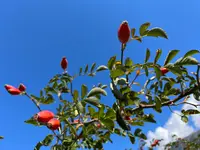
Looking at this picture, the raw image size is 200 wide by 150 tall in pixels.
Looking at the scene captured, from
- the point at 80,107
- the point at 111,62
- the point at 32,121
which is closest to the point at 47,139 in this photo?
the point at 32,121

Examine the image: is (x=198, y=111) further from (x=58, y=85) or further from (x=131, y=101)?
(x=58, y=85)

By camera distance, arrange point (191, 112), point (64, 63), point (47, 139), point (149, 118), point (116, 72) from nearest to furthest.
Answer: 1. point (116, 72)
2. point (149, 118)
3. point (191, 112)
4. point (47, 139)
5. point (64, 63)

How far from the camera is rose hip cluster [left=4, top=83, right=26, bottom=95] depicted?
1593 mm

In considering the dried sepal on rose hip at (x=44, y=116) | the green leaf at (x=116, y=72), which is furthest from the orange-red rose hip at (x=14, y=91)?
the green leaf at (x=116, y=72)

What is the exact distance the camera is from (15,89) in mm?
1610

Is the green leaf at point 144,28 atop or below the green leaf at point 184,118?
atop

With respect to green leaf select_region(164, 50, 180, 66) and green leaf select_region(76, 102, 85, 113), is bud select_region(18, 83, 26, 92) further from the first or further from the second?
green leaf select_region(164, 50, 180, 66)

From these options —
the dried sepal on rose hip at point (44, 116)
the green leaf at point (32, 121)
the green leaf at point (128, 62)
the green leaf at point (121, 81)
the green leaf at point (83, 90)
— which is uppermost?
the green leaf at point (32, 121)

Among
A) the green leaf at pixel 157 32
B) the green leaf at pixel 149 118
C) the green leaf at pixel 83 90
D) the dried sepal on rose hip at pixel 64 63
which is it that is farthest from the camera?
the dried sepal on rose hip at pixel 64 63

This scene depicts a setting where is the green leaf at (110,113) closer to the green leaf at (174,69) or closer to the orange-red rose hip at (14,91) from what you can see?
the green leaf at (174,69)

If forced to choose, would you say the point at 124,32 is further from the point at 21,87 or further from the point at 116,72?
the point at 21,87

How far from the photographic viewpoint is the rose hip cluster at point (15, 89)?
1593mm

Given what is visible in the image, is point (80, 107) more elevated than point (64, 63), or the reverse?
point (64, 63)

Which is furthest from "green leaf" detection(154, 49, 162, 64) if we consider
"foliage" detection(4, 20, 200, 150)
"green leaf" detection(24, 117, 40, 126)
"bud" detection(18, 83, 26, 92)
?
"bud" detection(18, 83, 26, 92)
